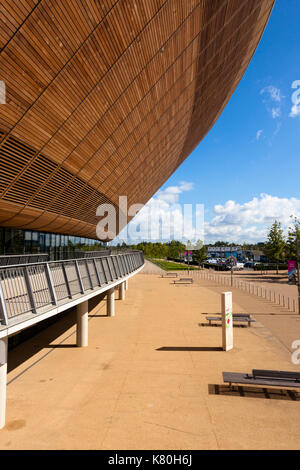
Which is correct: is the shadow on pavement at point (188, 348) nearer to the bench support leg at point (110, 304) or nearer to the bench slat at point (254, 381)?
the bench slat at point (254, 381)

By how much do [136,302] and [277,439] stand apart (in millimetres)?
19371

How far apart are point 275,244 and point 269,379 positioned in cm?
4530

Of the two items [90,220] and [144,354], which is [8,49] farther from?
[90,220]

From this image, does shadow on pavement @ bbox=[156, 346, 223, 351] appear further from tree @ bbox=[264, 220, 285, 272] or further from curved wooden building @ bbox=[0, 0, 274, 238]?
tree @ bbox=[264, 220, 285, 272]

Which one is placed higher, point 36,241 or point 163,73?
point 163,73

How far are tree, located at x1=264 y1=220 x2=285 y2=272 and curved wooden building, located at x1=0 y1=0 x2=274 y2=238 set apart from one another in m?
35.7

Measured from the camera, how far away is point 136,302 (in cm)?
2523

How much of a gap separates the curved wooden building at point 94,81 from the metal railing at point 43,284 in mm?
4523

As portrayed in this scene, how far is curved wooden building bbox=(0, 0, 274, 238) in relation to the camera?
861 cm

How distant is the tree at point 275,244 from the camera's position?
49.2m

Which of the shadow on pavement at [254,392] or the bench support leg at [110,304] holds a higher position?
the bench support leg at [110,304]

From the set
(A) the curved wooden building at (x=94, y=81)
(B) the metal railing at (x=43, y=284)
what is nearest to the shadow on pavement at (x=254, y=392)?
(B) the metal railing at (x=43, y=284)
